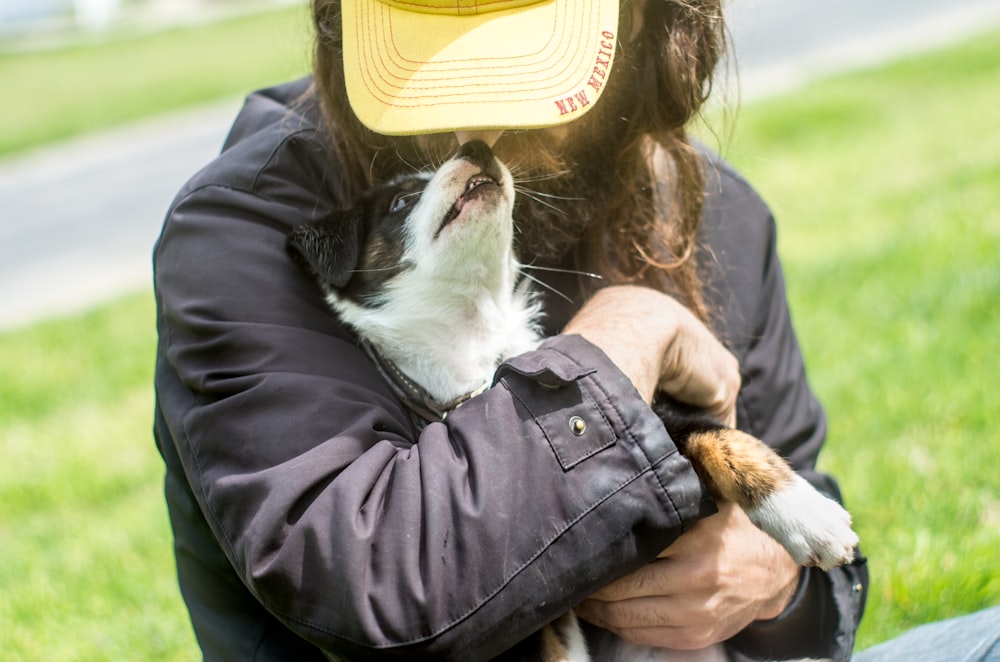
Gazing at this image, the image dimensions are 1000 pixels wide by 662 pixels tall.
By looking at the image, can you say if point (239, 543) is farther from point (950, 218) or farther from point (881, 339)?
point (950, 218)

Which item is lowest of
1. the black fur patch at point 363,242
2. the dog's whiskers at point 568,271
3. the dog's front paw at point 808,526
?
the dog's front paw at point 808,526

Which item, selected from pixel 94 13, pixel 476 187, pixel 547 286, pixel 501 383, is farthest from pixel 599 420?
pixel 94 13

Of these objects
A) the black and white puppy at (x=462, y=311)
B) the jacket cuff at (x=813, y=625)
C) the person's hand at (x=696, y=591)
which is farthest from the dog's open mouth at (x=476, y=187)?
the jacket cuff at (x=813, y=625)

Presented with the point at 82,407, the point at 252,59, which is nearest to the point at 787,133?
the point at 82,407

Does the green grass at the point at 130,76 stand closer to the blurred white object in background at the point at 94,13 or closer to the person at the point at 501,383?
the blurred white object in background at the point at 94,13

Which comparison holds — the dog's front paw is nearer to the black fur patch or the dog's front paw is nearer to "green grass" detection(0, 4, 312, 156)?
the black fur patch

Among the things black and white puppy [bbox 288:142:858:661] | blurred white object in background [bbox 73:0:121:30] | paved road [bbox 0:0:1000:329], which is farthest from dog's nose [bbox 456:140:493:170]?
blurred white object in background [bbox 73:0:121:30]

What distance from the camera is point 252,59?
16.6 metres

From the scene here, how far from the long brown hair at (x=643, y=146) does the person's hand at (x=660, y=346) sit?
0.53ft

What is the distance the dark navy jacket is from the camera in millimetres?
1762

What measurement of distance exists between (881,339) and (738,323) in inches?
91.0

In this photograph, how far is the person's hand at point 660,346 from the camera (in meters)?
2.12

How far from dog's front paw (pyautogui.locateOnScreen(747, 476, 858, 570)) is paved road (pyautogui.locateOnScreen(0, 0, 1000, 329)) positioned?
17.2 feet

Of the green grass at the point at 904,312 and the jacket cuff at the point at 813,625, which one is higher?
the jacket cuff at the point at 813,625
